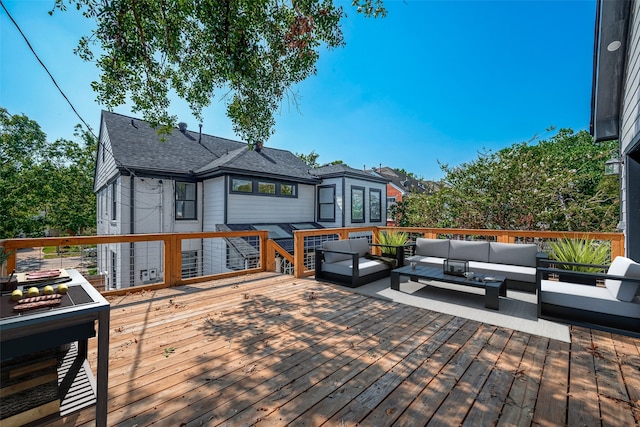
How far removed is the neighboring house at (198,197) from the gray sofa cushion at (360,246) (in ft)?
11.7

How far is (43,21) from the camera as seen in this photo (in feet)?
13.1

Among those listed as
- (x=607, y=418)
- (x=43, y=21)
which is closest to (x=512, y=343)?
(x=607, y=418)

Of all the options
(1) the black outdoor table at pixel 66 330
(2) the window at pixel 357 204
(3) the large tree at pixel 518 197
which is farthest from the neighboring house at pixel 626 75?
(2) the window at pixel 357 204

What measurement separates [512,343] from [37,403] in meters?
4.06

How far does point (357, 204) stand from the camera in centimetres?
1302

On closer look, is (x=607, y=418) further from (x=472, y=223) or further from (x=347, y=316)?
(x=472, y=223)

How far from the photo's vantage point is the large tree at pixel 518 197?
7.74 m

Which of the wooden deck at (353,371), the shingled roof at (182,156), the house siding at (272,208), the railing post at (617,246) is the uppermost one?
the shingled roof at (182,156)

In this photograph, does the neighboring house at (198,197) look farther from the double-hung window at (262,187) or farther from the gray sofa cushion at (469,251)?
the gray sofa cushion at (469,251)

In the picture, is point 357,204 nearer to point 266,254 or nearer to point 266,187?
point 266,187

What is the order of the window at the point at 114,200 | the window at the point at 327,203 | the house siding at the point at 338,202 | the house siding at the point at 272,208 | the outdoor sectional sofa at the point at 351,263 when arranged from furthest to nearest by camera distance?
the window at the point at 327,203, the house siding at the point at 338,202, the house siding at the point at 272,208, the window at the point at 114,200, the outdoor sectional sofa at the point at 351,263

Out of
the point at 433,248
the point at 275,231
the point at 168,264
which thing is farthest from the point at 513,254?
the point at 275,231

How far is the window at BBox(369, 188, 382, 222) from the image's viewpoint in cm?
1373

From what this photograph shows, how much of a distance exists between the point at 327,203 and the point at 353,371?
10.5m
